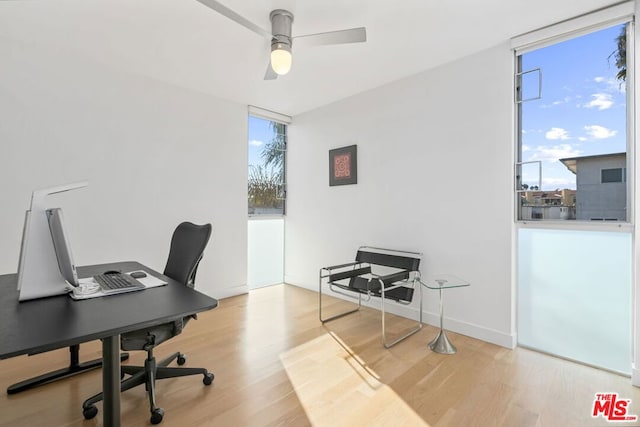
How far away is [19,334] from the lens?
1.05m

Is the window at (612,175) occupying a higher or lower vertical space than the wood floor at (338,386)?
higher

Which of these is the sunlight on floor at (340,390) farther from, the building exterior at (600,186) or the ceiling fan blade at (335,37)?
the ceiling fan blade at (335,37)

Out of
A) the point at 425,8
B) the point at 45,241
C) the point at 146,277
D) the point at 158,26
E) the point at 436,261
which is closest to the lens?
the point at 45,241

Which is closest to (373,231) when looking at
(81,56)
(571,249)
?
(571,249)

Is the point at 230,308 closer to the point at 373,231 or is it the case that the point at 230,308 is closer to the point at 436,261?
the point at 373,231

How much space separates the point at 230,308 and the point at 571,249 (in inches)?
138

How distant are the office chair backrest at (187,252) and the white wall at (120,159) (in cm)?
138

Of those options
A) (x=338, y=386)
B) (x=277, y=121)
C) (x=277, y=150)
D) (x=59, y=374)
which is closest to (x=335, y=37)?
(x=338, y=386)

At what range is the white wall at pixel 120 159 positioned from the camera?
8.91 ft

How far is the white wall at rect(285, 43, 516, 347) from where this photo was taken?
270 cm

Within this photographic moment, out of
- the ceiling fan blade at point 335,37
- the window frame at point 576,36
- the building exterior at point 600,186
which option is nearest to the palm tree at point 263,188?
the ceiling fan blade at point 335,37

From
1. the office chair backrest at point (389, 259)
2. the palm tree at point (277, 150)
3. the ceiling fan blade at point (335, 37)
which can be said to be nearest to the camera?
the ceiling fan blade at point (335, 37)

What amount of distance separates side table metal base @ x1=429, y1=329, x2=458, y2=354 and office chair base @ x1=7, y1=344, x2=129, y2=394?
270 centimetres

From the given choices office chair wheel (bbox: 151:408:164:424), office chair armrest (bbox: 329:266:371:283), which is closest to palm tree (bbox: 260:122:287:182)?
office chair armrest (bbox: 329:266:371:283)
